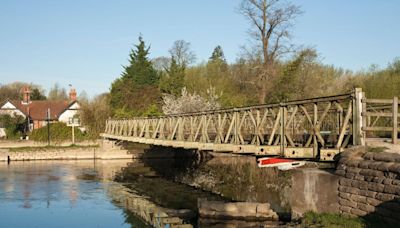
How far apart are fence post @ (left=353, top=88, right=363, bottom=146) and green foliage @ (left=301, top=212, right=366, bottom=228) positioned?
189 cm

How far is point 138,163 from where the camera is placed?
3894 centimetres

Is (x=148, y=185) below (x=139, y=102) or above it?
below

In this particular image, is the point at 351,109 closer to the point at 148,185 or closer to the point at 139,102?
the point at 148,185

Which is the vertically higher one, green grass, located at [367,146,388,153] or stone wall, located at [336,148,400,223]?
green grass, located at [367,146,388,153]

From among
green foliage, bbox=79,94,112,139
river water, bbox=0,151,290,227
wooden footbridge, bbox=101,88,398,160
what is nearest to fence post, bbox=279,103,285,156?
wooden footbridge, bbox=101,88,398,160

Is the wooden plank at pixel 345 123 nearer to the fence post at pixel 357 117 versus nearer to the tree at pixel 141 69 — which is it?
the fence post at pixel 357 117

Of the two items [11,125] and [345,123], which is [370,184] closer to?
[345,123]

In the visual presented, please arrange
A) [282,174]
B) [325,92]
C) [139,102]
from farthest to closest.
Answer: [139,102]
[325,92]
[282,174]

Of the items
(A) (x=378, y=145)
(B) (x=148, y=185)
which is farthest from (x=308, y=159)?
(B) (x=148, y=185)

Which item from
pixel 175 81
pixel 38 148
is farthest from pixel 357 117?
pixel 175 81

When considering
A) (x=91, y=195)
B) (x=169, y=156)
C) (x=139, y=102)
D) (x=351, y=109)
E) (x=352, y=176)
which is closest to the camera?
(x=352, y=176)

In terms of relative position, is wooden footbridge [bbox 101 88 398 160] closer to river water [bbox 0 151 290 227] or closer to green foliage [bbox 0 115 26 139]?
river water [bbox 0 151 290 227]

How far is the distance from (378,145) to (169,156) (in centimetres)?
3122

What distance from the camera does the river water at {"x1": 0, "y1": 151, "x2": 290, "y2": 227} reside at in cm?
1742
